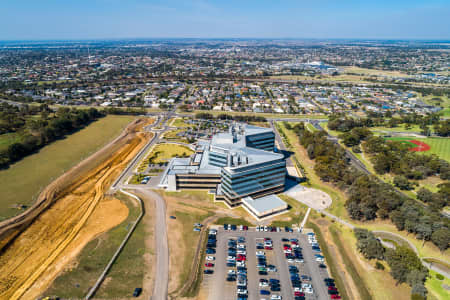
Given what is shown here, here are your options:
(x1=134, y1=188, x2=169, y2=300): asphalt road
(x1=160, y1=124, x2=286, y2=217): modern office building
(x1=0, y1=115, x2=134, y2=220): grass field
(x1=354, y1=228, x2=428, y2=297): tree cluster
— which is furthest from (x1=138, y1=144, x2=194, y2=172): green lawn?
(x1=354, y1=228, x2=428, y2=297): tree cluster

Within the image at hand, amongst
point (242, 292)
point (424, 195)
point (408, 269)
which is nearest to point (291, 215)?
point (408, 269)

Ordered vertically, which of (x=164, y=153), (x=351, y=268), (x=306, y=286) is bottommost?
(x=306, y=286)

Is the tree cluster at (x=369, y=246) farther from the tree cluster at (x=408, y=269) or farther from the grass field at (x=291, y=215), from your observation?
the grass field at (x=291, y=215)

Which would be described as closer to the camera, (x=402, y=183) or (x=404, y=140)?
(x=402, y=183)

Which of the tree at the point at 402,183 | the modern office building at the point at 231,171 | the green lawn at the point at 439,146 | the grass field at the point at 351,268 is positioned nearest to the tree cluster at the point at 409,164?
the tree at the point at 402,183

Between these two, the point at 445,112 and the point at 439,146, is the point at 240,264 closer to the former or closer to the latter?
the point at 439,146

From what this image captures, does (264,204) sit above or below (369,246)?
above

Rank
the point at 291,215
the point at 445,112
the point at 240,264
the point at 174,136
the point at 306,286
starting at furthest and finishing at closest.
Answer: the point at 445,112 < the point at 174,136 < the point at 291,215 < the point at 240,264 < the point at 306,286
